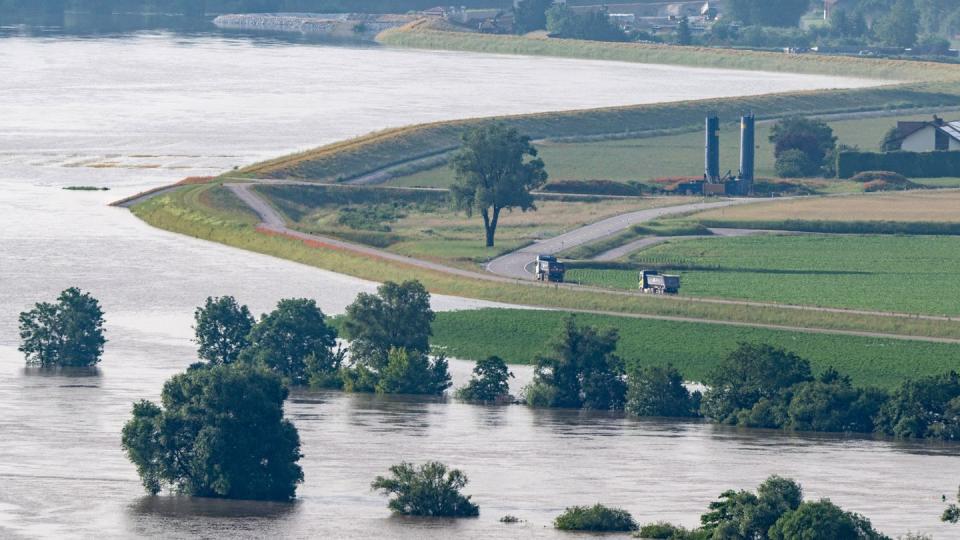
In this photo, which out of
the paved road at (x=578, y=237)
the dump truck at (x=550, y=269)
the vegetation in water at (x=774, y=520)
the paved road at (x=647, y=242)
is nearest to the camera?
the vegetation in water at (x=774, y=520)

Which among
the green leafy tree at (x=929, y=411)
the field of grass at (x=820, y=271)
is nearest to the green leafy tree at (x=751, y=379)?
the green leafy tree at (x=929, y=411)

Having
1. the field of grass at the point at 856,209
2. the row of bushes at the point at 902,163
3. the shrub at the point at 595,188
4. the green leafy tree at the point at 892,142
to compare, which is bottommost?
the field of grass at the point at 856,209

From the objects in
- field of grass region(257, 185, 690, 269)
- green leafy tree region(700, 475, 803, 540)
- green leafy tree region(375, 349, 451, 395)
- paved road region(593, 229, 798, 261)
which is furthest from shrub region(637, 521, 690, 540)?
paved road region(593, 229, 798, 261)

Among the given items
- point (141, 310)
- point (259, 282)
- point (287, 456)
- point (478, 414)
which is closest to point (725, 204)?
point (259, 282)

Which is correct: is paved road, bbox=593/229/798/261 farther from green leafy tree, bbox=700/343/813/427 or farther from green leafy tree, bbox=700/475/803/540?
green leafy tree, bbox=700/475/803/540

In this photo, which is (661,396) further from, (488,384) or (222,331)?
(222,331)

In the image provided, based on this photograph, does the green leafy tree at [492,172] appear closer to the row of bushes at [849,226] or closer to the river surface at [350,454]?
the river surface at [350,454]
